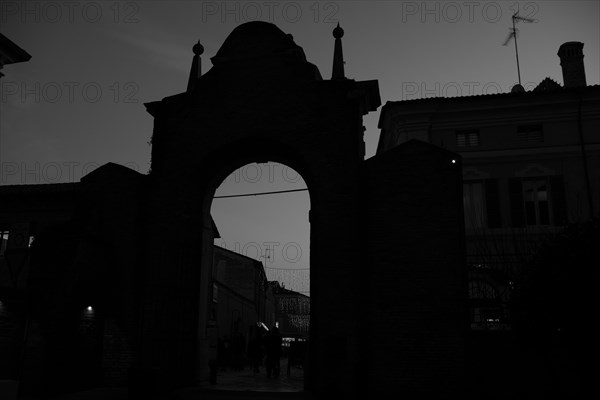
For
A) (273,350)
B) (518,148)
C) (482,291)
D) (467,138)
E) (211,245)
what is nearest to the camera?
(211,245)

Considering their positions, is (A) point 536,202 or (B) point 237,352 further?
(A) point 536,202

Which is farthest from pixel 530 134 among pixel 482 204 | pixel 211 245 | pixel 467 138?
pixel 211 245

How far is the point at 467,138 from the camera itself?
85.9 feet

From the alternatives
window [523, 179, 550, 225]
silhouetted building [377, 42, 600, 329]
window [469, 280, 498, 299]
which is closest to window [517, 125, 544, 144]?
silhouetted building [377, 42, 600, 329]

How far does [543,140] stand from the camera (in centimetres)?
2550

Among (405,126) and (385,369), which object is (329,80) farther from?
(405,126)

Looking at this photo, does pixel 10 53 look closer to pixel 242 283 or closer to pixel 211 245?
pixel 211 245

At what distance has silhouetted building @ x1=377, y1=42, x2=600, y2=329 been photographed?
79.6 feet

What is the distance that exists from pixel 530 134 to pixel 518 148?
99 cm

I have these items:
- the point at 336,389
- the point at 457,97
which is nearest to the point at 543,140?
the point at 457,97

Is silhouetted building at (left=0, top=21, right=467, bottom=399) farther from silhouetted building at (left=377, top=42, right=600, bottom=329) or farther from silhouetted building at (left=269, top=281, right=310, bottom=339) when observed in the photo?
silhouetted building at (left=269, top=281, right=310, bottom=339)

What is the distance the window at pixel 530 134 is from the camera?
25609 mm

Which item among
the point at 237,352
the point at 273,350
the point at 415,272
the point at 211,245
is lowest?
the point at 237,352

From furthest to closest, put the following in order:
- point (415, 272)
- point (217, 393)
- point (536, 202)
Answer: point (536, 202) < point (415, 272) < point (217, 393)
